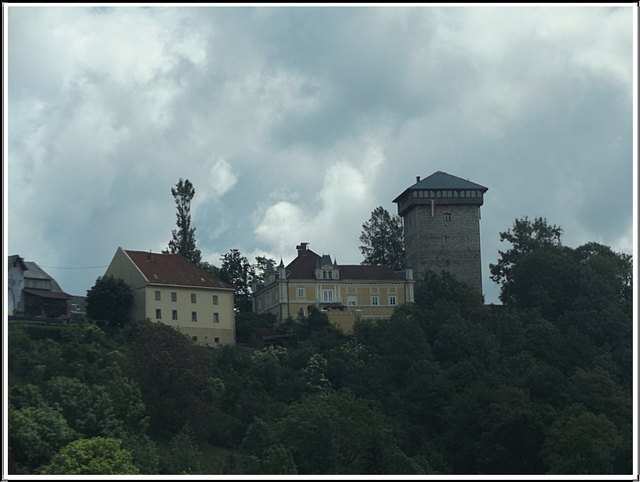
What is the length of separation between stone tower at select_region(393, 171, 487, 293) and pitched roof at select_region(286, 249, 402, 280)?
4560 millimetres

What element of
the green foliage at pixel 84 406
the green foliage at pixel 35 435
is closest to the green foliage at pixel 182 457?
the green foliage at pixel 84 406

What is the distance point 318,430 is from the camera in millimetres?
63938

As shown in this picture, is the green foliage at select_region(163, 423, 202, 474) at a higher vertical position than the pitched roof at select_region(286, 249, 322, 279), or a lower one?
lower

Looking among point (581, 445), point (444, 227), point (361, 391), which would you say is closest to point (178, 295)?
point (361, 391)

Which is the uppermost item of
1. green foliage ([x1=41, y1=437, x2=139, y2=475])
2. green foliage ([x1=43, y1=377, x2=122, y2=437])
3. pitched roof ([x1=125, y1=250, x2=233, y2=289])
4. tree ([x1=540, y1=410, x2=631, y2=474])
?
pitched roof ([x1=125, y1=250, x2=233, y2=289])

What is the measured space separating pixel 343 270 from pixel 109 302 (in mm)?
18276

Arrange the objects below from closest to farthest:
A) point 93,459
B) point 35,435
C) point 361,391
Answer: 1. point 93,459
2. point 35,435
3. point 361,391

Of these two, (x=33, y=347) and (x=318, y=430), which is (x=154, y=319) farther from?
(x=318, y=430)

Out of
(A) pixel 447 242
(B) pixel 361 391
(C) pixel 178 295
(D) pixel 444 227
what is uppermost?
(D) pixel 444 227

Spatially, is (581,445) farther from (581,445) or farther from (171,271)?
(171,271)

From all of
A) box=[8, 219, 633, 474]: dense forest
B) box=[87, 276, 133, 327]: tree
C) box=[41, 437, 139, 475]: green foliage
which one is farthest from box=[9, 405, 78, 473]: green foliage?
box=[87, 276, 133, 327]: tree

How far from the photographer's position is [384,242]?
106m

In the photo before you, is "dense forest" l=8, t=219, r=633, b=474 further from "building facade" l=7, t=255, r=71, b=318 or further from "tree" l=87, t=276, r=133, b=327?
"building facade" l=7, t=255, r=71, b=318

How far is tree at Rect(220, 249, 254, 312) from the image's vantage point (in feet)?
326
